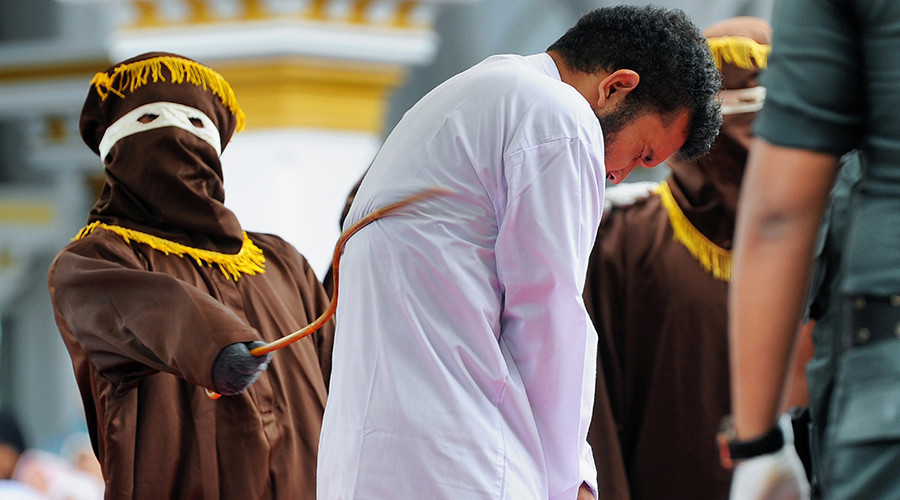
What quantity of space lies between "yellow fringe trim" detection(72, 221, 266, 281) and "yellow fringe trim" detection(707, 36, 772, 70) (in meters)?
1.17

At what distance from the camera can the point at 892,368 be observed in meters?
1.56

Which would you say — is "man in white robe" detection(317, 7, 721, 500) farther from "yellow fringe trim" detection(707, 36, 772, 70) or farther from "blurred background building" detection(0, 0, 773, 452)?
"blurred background building" detection(0, 0, 773, 452)

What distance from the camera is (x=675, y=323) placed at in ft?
11.6

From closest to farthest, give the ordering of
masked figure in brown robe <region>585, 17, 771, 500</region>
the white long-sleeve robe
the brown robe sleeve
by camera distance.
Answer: the white long-sleeve robe → the brown robe sleeve → masked figure in brown robe <region>585, 17, 771, 500</region>

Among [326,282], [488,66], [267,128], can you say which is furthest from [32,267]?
[488,66]

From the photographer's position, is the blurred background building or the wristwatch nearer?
the wristwatch

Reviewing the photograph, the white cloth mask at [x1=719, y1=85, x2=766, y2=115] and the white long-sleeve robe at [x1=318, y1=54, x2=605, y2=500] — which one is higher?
the white long-sleeve robe at [x1=318, y1=54, x2=605, y2=500]

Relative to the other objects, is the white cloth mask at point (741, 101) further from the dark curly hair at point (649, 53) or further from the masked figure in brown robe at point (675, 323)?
the dark curly hair at point (649, 53)

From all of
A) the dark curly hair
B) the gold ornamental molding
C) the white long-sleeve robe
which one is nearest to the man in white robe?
the white long-sleeve robe

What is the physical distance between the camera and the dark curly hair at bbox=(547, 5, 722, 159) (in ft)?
8.02

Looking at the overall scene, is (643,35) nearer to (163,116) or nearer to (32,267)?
(163,116)

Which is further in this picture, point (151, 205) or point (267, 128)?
point (267, 128)

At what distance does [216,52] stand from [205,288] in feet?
10.4

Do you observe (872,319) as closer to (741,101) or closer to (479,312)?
(479,312)
